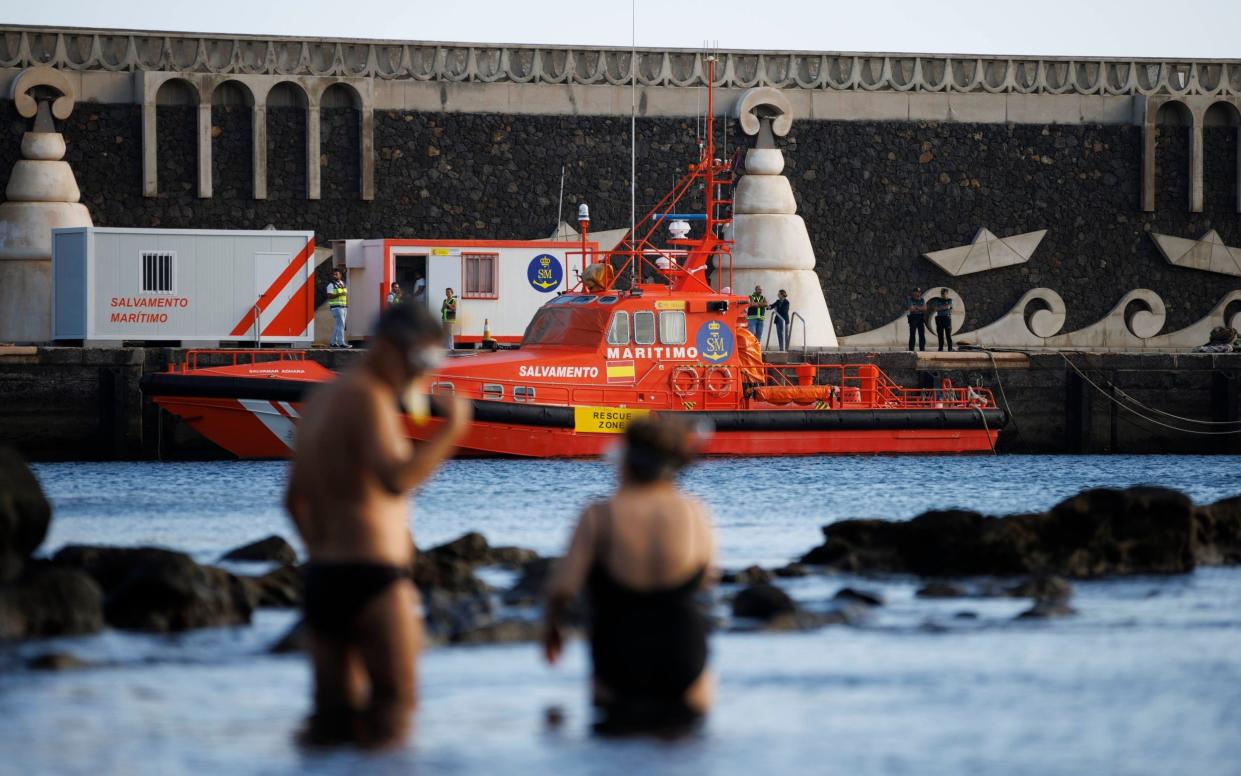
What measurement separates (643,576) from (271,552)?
22.8 feet

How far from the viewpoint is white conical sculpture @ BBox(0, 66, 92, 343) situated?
94.7ft

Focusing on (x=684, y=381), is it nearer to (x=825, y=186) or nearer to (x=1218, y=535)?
(x=1218, y=535)

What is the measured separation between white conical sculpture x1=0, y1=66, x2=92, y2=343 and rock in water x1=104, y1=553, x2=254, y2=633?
1935 centimetres

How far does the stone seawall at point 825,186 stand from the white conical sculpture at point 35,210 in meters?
0.35

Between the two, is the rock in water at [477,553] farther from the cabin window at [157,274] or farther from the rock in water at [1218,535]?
the cabin window at [157,274]

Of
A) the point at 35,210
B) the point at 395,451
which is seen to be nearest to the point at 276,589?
the point at 395,451

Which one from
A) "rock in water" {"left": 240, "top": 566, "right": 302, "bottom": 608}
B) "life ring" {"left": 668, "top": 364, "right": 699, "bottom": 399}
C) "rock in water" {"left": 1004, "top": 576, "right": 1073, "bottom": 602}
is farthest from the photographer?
"life ring" {"left": 668, "top": 364, "right": 699, "bottom": 399}

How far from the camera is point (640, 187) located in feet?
105

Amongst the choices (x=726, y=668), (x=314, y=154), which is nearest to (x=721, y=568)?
(x=726, y=668)

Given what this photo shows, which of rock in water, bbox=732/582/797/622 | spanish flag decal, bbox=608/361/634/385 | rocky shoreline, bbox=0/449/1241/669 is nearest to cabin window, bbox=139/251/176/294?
spanish flag decal, bbox=608/361/634/385

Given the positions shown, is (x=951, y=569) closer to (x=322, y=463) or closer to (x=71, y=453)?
(x=322, y=463)

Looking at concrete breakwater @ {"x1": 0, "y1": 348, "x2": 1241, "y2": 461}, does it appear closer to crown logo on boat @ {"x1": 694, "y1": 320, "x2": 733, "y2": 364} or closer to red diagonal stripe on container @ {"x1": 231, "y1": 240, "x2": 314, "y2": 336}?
crown logo on boat @ {"x1": 694, "y1": 320, "x2": 733, "y2": 364}

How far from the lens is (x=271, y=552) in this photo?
504 inches

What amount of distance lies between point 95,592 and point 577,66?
75.8 ft
